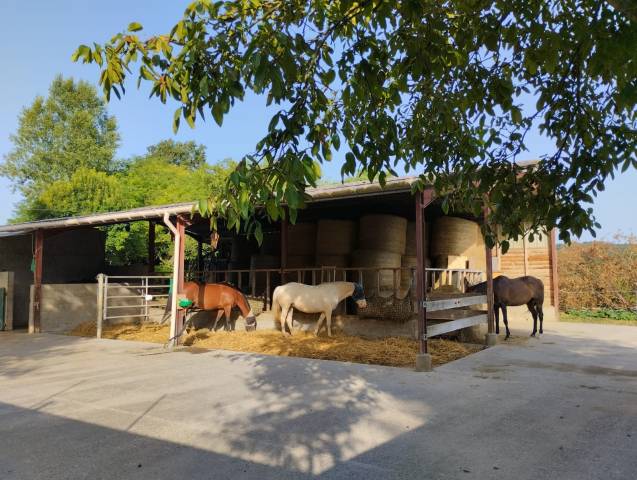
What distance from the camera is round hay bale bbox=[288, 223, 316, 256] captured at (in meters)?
12.1

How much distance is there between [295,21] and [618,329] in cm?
1100

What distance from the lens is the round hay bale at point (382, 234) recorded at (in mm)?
10906

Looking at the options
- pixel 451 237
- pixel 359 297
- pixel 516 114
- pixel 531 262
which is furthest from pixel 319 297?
pixel 531 262

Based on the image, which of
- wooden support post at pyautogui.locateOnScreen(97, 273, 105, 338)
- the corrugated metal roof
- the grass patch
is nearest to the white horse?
the corrugated metal roof

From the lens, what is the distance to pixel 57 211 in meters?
24.0

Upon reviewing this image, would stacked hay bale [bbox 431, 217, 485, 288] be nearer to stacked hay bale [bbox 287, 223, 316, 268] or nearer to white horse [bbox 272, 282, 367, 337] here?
stacked hay bale [bbox 287, 223, 316, 268]

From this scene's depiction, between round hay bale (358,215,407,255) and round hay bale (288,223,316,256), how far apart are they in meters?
1.40

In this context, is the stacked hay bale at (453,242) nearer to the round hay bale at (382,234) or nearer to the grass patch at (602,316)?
the round hay bale at (382,234)

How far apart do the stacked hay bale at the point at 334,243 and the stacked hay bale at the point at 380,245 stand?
34 centimetres

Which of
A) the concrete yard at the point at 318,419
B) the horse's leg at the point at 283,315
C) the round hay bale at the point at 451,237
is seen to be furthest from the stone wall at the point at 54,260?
the round hay bale at the point at 451,237

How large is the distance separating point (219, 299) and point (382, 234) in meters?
4.02

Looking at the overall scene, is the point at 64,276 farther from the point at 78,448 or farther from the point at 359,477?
the point at 359,477

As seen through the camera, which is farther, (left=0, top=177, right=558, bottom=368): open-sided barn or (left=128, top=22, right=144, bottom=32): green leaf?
(left=0, top=177, right=558, bottom=368): open-sided barn

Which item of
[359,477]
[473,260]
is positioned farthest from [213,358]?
[473,260]
